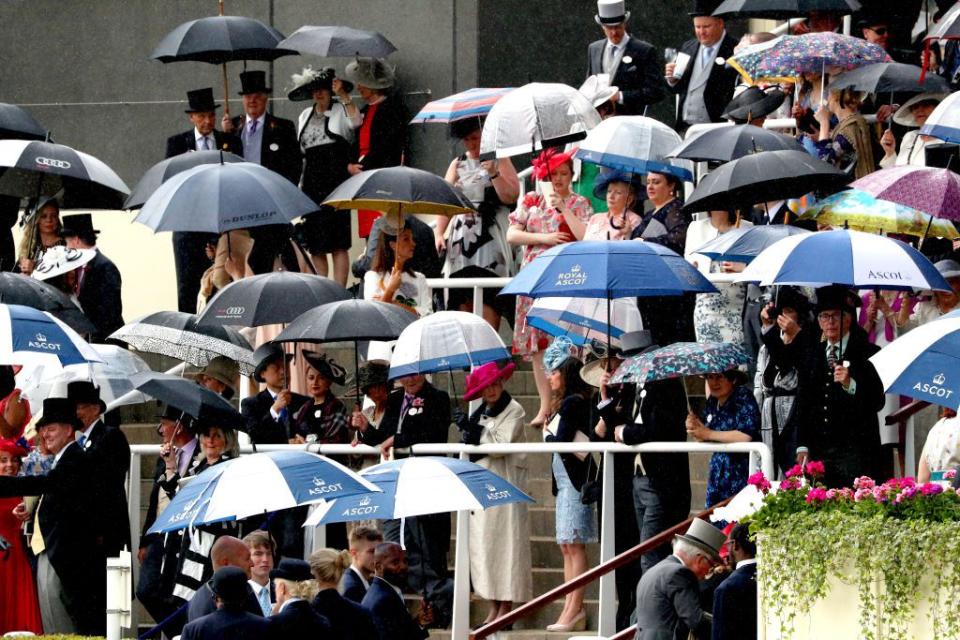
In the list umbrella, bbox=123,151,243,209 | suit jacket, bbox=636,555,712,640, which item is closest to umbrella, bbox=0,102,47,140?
umbrella, bbox=123,151,243,209

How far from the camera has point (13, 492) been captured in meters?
14.9

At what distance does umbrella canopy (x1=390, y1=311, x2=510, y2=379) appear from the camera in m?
15.9

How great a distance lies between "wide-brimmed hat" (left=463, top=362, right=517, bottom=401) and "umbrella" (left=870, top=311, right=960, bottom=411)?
3186 millimetres

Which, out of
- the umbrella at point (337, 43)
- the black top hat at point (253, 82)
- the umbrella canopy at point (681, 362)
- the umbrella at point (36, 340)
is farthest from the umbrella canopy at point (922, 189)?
the umbrella at point (337, 43)

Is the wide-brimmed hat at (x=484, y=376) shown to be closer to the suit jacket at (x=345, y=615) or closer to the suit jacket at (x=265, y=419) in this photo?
the suit jacket at (x=265, y=419)

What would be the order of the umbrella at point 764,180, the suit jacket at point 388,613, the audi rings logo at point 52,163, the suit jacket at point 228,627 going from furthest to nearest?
the audi rings logo at point 52,163
the umbrella at point 764,180
the suit jacket at point 388,613
the suit jacket at point 228,627

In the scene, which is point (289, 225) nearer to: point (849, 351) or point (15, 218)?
point (15, 218)

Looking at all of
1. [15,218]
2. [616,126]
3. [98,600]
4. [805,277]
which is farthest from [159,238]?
[805,277]

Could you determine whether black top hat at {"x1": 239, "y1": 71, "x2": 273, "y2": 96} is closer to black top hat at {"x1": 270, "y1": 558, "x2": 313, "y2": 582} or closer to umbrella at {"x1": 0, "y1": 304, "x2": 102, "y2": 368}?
umbrella at {"x1": 0, "y1": 304, "x2": 102, "y2": 368}

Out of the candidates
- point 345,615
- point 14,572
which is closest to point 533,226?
point 14,572

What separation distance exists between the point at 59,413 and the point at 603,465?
11.0 ft

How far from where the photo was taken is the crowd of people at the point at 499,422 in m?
13.8

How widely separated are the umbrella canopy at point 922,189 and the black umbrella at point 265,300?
3.73 metres

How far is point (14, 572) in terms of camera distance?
1559cm
